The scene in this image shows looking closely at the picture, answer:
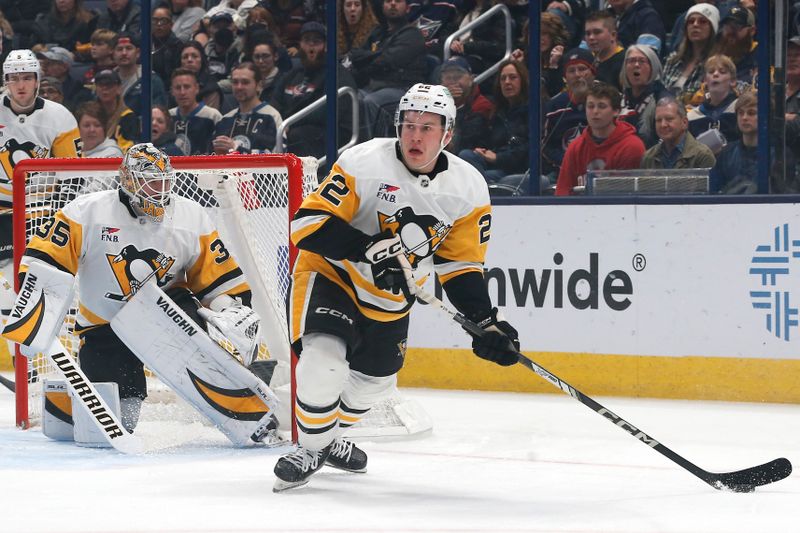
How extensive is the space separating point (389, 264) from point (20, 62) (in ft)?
9.43

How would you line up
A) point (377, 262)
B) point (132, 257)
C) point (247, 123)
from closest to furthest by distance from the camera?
point (377, 262)
point (132, 257)
point (247, 123)

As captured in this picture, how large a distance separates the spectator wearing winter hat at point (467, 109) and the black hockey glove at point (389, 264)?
8.28 feet

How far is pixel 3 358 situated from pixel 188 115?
154 cm

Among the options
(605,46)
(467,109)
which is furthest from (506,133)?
(605,46)

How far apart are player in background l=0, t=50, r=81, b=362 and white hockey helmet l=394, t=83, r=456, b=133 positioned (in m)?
2.70

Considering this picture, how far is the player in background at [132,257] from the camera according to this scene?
4.17 m

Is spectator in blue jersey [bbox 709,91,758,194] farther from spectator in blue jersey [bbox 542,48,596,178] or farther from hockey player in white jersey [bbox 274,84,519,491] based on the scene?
hockey player in white jersey [bbox 274,84,519,491]

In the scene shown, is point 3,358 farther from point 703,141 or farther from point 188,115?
point 703,141

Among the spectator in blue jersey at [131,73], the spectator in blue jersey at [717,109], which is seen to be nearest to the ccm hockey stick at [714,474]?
the spectator in blue jersey at [717,109]

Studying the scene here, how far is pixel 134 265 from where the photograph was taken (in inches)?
167

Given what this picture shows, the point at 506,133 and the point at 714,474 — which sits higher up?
the point at 506,133

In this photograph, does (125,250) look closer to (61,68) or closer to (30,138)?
(30,138)

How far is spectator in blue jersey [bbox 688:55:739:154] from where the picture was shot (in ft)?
17.7

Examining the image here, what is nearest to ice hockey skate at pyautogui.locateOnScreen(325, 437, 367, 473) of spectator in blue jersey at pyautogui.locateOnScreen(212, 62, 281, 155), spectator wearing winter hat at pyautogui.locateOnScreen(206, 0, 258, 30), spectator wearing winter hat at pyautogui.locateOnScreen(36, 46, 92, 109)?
spectator in blue jersey at pyautogui.locateOnScreen(212, 62, 281, 155)
